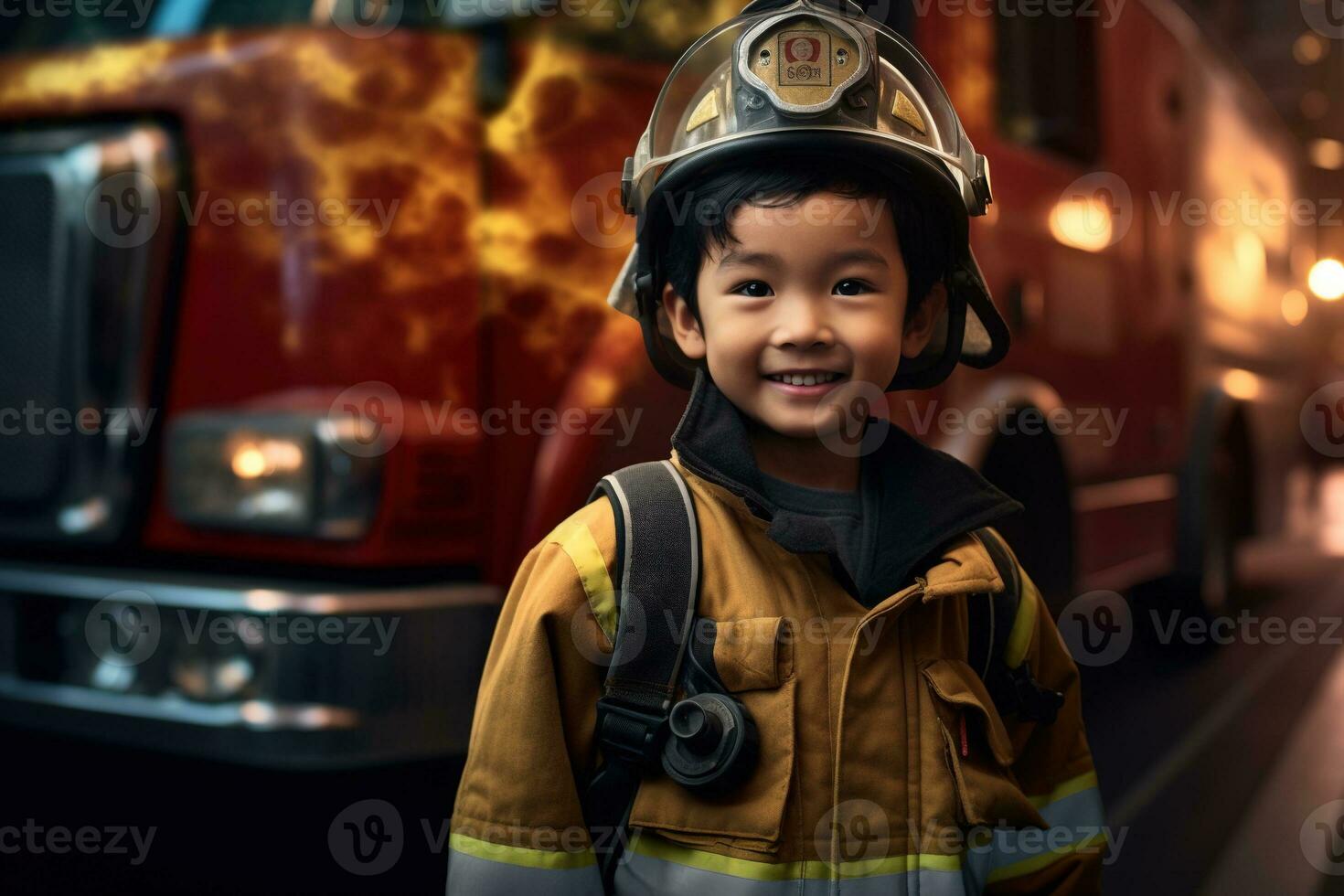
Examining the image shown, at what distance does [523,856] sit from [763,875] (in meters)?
0.25

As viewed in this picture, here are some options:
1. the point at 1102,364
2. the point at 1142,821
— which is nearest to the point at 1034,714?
the point at 1142,821

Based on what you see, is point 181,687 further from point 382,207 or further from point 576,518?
point 576,518

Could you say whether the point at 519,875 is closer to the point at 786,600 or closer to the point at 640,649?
the point at 640,649

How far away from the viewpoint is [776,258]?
4.41 ft

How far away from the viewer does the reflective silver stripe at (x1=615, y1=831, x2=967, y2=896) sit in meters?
1.29

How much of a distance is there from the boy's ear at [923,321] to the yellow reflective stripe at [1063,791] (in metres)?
0.58

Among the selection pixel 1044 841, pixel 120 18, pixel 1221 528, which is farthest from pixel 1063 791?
pixel 1221 528

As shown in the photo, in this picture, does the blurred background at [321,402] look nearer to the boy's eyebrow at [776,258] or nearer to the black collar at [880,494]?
the black collar at [880,494]

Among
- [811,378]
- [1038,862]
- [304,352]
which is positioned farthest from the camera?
[304,352]

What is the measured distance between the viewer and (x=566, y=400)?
243cm

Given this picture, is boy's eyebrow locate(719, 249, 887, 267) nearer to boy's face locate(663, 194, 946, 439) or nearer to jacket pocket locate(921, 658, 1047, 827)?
boy's face locate(663, 194, 946, 439)

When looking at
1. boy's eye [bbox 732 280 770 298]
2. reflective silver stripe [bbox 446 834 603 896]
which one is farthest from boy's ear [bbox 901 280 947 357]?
reflective silver stripe [bbox 446 834 603 896]

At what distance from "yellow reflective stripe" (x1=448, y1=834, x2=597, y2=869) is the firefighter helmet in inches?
24.0

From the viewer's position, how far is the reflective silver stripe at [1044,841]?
140 cm
